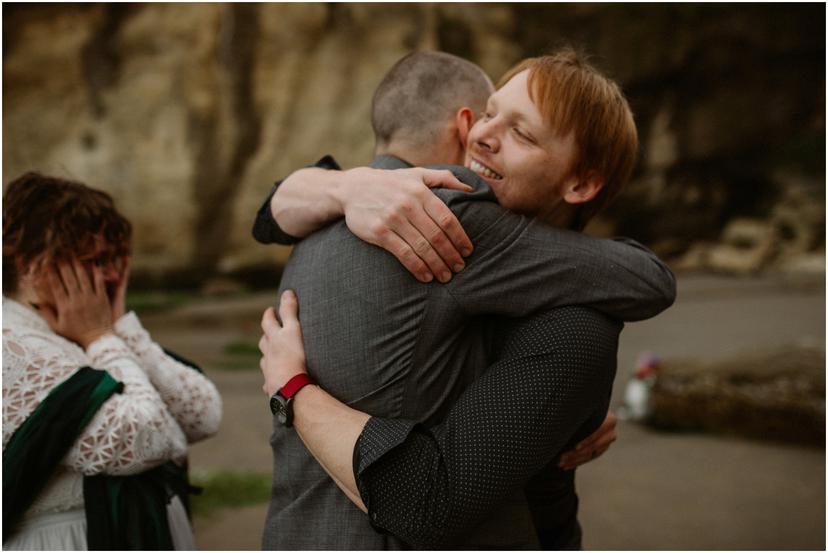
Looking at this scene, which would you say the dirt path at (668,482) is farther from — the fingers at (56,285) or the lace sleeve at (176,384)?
the fingers at (56,285)

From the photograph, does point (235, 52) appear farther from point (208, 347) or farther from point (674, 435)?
point (674, 435)

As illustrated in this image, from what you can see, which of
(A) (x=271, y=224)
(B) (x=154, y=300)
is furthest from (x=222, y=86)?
(A) (x=271, y=224)

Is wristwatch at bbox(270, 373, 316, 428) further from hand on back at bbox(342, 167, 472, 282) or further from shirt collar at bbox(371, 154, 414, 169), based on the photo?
shirt collar at bbox(371, 154, 414, 169)

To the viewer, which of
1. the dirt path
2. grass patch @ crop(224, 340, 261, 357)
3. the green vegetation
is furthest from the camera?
grass patch @ crop(224, 340, 261, 357)

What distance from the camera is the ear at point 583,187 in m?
1.41

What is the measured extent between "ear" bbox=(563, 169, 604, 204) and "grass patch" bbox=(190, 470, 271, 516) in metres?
3.23

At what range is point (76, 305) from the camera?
1.67 metres

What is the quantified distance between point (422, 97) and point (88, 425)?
899 mm

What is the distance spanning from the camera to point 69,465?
1.60 m

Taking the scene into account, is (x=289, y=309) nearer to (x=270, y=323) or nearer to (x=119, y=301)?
(x=270, y=323)

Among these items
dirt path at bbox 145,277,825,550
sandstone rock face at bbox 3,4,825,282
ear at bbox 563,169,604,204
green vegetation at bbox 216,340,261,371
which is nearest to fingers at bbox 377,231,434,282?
ear at bbox 563,169,604,204

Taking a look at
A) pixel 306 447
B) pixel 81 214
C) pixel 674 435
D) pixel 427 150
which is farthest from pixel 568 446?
pixel 674 435

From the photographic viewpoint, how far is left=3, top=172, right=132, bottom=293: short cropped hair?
1.67m

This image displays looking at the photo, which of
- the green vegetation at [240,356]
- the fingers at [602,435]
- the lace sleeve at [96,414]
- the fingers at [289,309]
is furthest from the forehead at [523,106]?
the green vegetation at [240,356]
